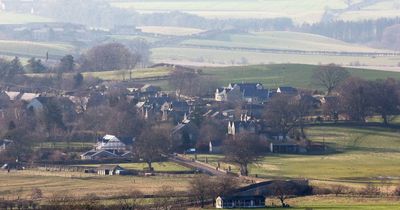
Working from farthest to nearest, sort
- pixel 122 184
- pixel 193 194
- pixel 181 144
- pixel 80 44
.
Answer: pixel 80 44
pixel 181 144
pixel 122 184
pixel 193 194

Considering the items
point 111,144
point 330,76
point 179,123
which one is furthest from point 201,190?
point 330,76

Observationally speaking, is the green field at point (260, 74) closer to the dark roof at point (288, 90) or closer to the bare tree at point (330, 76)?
the bare tree at point (330, 76)

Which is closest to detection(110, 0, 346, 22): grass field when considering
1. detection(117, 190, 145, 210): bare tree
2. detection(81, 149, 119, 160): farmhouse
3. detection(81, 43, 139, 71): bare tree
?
detection(81, 43, 139, 71): bare tree

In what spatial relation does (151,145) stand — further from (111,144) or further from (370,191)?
(370,191)

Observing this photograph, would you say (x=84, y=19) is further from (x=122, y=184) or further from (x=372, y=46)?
(x=122, y=184)

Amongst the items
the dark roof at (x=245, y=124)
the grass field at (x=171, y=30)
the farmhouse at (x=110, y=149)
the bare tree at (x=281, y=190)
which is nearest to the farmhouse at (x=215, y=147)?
the farmhouse at (x=110, y=149)

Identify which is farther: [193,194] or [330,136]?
[330,136]

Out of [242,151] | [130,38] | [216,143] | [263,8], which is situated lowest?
[263,8]

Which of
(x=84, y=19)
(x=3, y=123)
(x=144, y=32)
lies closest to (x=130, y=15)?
(x=84, y=19)
